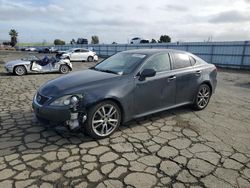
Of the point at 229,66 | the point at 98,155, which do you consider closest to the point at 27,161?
the point at 98,155

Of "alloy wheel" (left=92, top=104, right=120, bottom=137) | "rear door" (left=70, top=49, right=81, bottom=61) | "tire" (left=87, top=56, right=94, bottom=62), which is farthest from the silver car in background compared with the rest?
"tire" (left=87, top=56, right=94, bottom=62)

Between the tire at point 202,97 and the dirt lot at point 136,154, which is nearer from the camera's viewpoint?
the dirt lot at point 136,154

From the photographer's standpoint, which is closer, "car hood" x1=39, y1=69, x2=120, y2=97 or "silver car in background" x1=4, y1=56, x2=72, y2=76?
"car hood" x1=39, y1=69, x2=120, y2=97

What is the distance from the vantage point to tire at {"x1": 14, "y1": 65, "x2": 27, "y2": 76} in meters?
12.0

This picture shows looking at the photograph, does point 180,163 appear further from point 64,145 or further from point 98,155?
point 64,145

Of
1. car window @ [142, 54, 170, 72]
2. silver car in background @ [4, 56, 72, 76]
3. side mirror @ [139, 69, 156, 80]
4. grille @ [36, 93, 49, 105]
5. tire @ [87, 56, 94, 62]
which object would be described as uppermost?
car window @ [142, 54, 170, 72]

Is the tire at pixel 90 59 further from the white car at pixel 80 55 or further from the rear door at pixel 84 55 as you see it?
the rear door at pixel 84 55

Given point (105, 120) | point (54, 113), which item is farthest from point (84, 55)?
point (54, 113)

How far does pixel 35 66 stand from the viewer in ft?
41.0

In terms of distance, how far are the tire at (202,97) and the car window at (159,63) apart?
4.00ft

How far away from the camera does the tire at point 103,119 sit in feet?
13.1

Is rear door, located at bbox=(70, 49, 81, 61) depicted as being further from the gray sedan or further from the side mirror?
the side mirror

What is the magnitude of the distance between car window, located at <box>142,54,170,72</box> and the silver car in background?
30.2 ft

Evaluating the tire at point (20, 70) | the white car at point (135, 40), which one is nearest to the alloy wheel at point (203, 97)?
the tire at point (20, 70)
